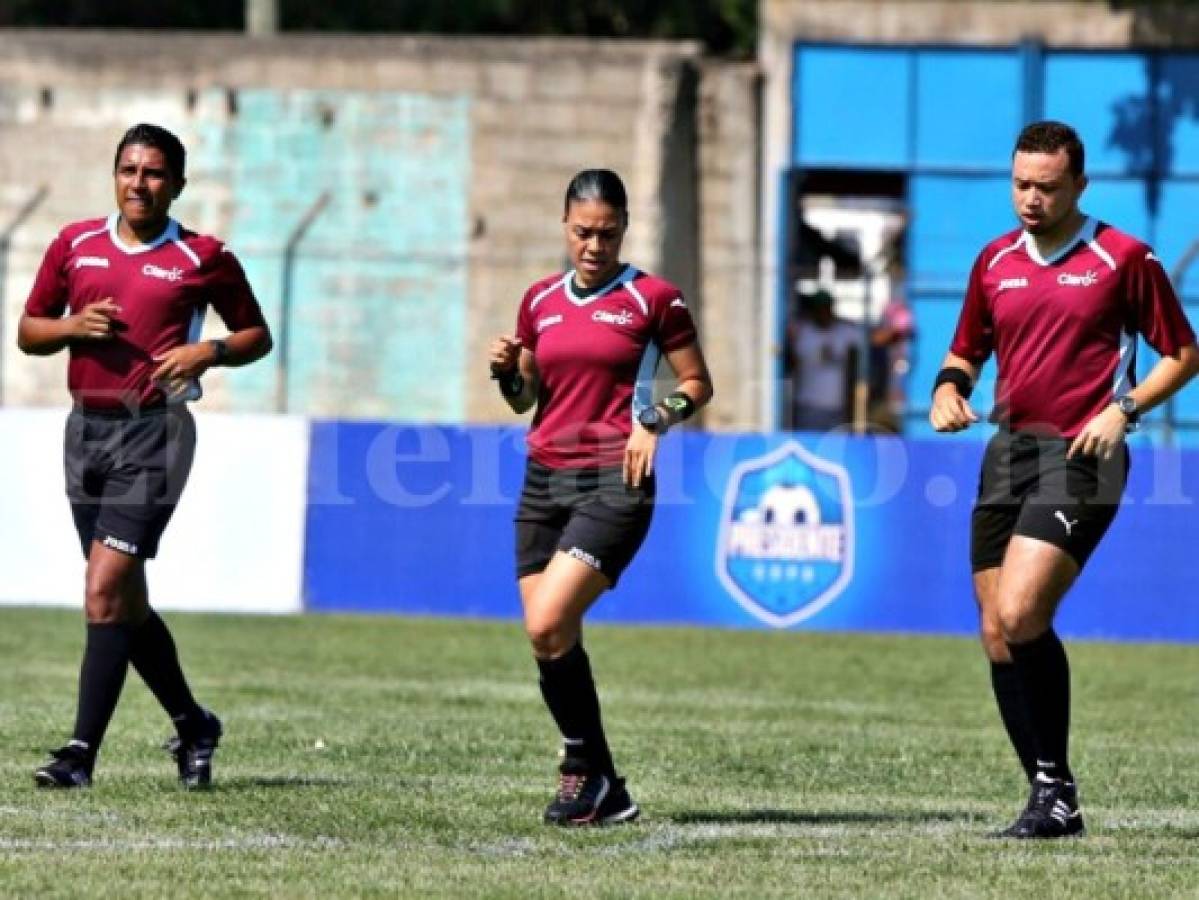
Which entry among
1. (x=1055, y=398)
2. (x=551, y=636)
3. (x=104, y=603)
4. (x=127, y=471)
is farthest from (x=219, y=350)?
(x=1055, y=398)

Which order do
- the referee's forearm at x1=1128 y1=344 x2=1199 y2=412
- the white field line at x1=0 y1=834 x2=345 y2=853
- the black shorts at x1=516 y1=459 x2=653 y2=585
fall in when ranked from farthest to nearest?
1. the black shorts at x1=516 y1=459 x2=653 y2=585
2. the referee's forearm at x1=1128 y1=344 x2=1199 y2=412
3. the white field line at x1=0 y1=834 x2=345 y2=853

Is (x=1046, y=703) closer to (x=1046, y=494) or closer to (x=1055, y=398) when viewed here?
(x=1046, y=494)

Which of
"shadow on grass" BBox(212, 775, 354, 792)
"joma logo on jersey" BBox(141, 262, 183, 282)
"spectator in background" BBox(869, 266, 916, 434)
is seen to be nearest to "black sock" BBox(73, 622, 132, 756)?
"shadow on grass" BBox(212, 775, 354, 792)

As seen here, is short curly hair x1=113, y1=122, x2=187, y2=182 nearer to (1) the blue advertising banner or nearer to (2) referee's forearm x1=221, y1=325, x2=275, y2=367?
(2) referee's forearm x1=221, y1=325, x2=275, y2=367

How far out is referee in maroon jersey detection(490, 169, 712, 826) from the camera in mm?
8344

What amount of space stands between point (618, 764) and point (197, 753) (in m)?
1.85

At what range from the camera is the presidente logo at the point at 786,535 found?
1869 cm

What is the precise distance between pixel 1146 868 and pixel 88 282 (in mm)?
3892

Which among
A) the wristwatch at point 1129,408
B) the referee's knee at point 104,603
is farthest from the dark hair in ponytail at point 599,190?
the referee's knee at point 104,603

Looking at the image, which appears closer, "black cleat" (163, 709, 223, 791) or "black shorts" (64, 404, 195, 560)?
"black shorts" (64, 404, 195, 560)

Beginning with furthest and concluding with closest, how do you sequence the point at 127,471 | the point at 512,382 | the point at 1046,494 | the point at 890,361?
the point at 890,361, the point at 127,471, the point at 512,382, the point at 1046,494

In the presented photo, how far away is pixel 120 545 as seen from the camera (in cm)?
898

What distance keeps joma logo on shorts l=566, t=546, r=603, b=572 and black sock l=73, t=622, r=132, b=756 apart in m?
1.65

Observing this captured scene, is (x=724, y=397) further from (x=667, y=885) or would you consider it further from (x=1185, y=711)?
(x=667, y=885)
